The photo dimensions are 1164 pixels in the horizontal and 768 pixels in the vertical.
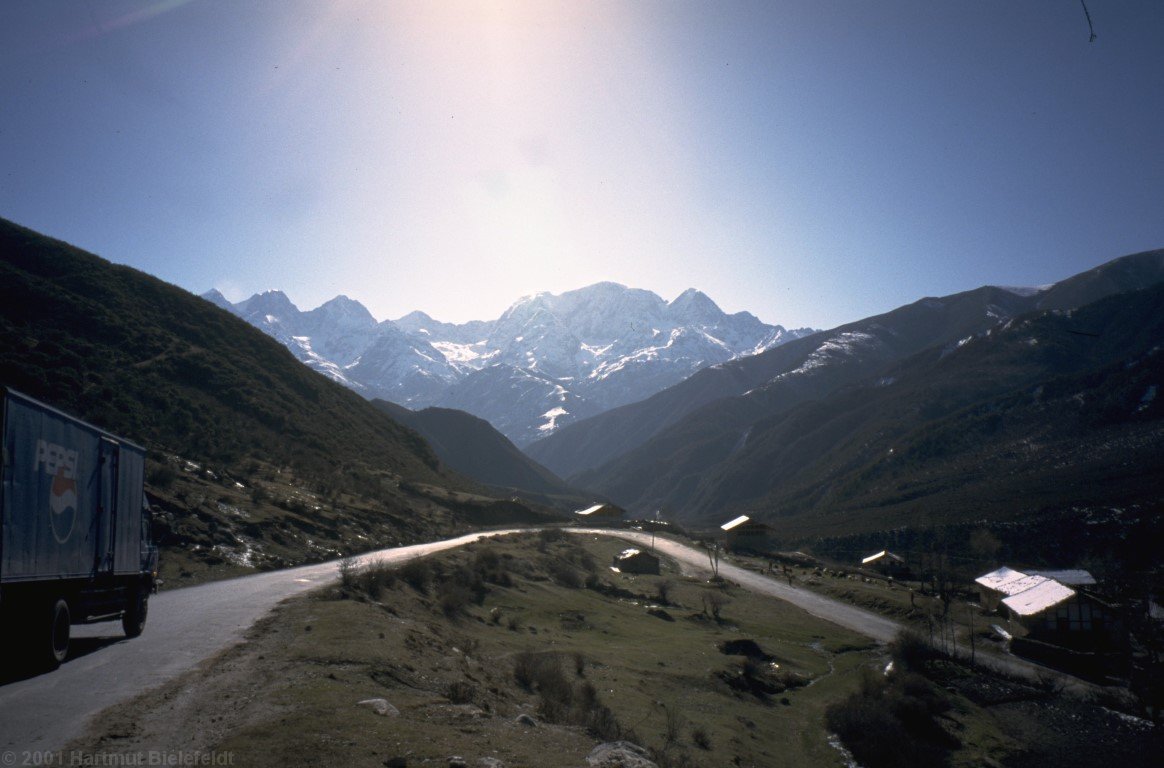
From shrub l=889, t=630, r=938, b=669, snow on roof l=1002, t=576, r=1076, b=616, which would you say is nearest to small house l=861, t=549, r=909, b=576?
snow on roof l=1002, t=576, r=1076, b=616

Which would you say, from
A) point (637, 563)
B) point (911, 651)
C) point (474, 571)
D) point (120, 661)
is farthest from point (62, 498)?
point (637, 563)

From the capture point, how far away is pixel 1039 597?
5059 cm

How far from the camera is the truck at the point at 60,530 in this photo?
470 inches

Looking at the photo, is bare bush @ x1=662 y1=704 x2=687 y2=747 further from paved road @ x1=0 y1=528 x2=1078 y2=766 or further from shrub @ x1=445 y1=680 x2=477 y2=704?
paved road @ x1=0 y1=528 x2=1078 y2=766

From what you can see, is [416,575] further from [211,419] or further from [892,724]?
[211,419]

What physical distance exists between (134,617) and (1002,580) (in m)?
65.1

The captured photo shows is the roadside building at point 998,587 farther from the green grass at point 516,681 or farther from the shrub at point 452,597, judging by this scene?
the shrub at point 452,597

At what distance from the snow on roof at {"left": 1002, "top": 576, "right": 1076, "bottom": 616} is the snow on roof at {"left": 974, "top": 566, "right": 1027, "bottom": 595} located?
105 inches

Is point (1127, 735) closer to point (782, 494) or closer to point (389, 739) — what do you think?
point (389, 739)

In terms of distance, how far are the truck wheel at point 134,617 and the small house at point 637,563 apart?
5157 centimetres

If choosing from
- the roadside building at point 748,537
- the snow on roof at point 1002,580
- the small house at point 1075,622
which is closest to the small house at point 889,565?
the roadside building at point 748,537

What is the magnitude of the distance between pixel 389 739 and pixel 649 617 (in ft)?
119

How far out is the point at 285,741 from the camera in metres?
10.4

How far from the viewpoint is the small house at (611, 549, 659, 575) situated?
67.1 metres
